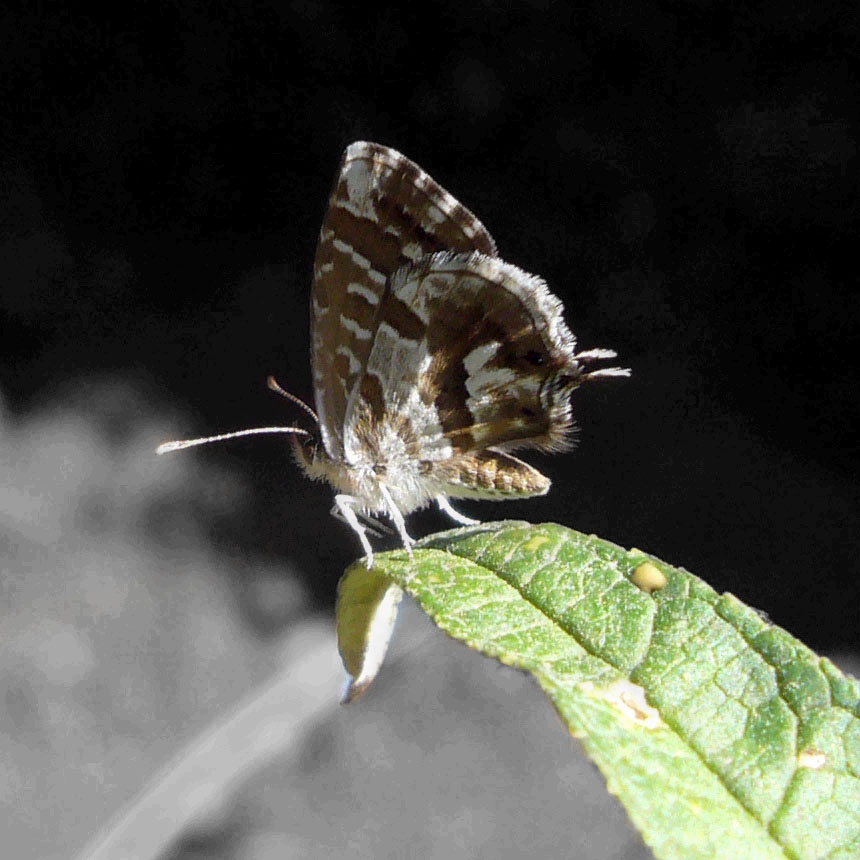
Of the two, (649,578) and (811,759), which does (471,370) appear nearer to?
(649,578)

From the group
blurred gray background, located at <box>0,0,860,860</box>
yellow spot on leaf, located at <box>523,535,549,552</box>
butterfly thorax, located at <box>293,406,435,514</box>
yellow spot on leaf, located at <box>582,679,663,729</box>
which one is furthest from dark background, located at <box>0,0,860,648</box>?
yellow spot on leaf, located at <box>582,679,663,729</box>

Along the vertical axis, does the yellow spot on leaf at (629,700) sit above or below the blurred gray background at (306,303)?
below

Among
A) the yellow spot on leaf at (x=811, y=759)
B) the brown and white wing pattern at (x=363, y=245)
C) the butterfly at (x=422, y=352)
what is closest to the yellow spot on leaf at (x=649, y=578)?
the yellow spot on leaf at (x=811, y=759)

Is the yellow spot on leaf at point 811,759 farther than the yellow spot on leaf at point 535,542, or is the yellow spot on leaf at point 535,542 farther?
the yellow spot on leaf at point 535,542

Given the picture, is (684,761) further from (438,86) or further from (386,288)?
(438,86)

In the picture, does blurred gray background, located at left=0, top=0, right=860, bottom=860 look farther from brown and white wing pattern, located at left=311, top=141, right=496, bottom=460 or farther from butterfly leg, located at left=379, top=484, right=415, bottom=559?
brown and white wing pattern, located at left=311, top=141, right=496, bottom=460

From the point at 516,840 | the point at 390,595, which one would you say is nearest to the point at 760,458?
the point at 516,840

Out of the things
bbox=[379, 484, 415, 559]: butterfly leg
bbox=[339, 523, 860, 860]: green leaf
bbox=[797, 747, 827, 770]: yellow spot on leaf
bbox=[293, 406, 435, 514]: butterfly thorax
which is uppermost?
bbox=[293, 406, 435, 514]: butterfly thorax

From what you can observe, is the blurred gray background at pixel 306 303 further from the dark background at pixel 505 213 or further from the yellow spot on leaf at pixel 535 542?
the yellow spot on leaf at pixel 535 542
